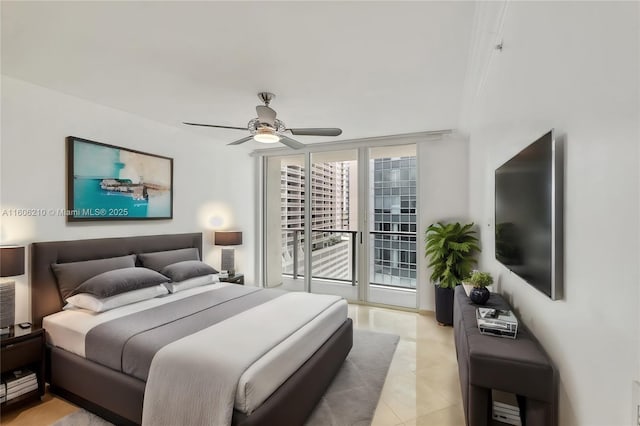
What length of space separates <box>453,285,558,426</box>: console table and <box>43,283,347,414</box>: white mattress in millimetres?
1057

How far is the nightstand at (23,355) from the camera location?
216 cm

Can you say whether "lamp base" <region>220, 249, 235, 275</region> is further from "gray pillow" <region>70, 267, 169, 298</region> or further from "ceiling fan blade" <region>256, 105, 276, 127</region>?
"ceiling fan blade" <region>256, 105, 276, 127</region>

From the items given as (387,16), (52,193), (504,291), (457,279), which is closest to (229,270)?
(52,193)

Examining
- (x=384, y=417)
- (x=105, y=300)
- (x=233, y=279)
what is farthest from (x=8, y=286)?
(x=384, y=417)

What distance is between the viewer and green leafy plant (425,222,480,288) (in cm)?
376

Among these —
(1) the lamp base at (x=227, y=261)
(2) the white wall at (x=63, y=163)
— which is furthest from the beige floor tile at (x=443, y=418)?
(2) the white wall at (x=63, y=163)

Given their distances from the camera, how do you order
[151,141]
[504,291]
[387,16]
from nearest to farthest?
1. [387,16]
2. [504,291]
3. [151,141]

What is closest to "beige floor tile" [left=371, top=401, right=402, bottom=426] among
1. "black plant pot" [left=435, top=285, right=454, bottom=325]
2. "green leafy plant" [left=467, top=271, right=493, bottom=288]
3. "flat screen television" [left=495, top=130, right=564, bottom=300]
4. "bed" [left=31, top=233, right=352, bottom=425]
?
"bed" [left=31, top=233, right=352, bottom=425]

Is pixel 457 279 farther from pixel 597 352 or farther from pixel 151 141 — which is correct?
pixel 151 141

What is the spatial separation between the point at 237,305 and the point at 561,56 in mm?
2802

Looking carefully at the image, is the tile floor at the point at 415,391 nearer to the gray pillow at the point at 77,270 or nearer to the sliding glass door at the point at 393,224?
the gray pillow at the point at 77,270

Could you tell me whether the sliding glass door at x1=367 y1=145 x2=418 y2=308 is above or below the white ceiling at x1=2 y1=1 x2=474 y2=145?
below

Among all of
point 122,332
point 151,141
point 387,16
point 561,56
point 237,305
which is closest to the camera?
point 561,56

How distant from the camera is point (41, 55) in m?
2.27
